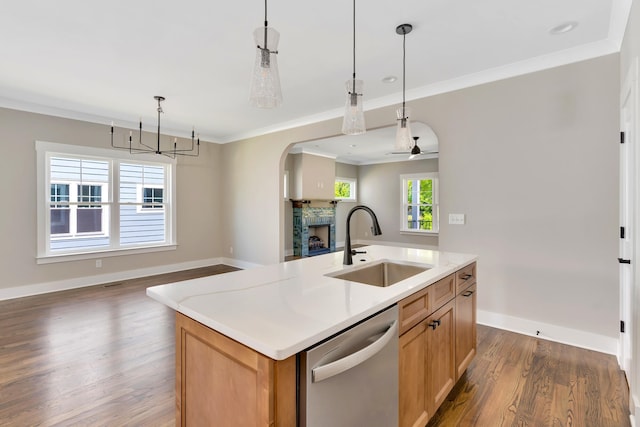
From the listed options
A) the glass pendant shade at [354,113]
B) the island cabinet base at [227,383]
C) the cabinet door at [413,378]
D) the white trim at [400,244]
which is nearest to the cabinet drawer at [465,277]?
the cabinet door at [413,378]

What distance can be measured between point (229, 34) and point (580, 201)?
11.1 ft

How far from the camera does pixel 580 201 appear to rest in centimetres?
281

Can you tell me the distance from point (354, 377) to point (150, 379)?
1.92 metres

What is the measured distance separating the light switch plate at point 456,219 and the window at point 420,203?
500 centimetres

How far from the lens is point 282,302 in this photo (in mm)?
1293

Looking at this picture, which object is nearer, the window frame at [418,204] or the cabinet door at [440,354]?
the cabinet door at [440,354]

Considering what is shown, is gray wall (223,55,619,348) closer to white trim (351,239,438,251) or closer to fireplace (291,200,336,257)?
fireplace (291,200,336,257)

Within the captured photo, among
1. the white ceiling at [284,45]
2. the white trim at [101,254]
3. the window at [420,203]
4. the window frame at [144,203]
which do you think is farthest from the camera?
the window at [420,203]

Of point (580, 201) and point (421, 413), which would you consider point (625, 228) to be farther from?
point (421, 413)

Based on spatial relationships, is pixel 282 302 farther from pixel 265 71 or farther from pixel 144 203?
pixel 144 203

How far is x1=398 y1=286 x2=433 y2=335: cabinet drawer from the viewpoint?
144cm

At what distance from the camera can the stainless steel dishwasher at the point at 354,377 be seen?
98 cm

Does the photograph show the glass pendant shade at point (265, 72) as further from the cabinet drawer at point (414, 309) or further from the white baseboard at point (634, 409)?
the white baseboard at point (634, 409)

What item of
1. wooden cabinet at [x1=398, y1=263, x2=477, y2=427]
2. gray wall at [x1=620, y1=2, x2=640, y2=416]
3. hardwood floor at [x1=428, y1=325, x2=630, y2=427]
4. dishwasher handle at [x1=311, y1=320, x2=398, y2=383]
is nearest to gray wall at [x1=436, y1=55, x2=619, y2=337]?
hardwood floor at [x1=428, y1=325, x2=630, y2=427]
